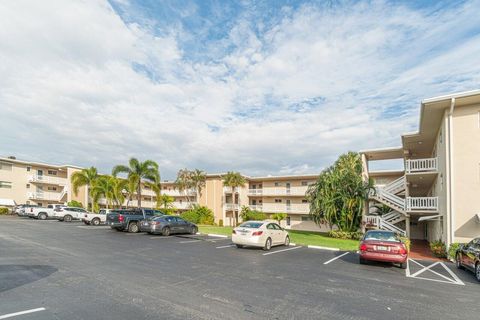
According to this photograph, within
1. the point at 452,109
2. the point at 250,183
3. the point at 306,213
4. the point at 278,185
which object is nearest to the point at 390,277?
the point at 452,109

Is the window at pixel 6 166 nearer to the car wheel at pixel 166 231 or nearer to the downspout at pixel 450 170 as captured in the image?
the car wheel at pixel 166 231

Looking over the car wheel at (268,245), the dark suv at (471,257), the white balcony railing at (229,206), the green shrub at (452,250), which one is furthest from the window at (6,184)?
the dark suv at (471,257)

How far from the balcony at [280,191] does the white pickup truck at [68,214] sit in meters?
22.3

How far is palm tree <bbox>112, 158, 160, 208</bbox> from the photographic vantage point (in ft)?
114

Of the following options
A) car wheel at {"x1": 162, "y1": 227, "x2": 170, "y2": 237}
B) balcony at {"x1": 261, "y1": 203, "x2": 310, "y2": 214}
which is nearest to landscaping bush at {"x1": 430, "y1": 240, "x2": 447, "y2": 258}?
car wheel at {"x1": 162, "y1": 227, "x2": 170, "y2": 237}

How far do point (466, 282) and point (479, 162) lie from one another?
822cm

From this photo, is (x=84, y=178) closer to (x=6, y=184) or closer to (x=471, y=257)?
(x=6, y=184)

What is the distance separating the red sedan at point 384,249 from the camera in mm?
10688

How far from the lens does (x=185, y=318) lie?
5.11 meters

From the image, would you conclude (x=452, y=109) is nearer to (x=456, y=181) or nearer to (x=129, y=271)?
(x=456, y=181)

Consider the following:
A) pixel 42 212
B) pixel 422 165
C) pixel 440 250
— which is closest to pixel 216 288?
pixel 440 250

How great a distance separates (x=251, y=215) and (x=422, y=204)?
73.7 ft

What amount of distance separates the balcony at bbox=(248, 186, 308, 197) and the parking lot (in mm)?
26749

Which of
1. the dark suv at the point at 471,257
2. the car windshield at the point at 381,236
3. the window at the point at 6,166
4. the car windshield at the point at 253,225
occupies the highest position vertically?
the window at the point at 6,166
